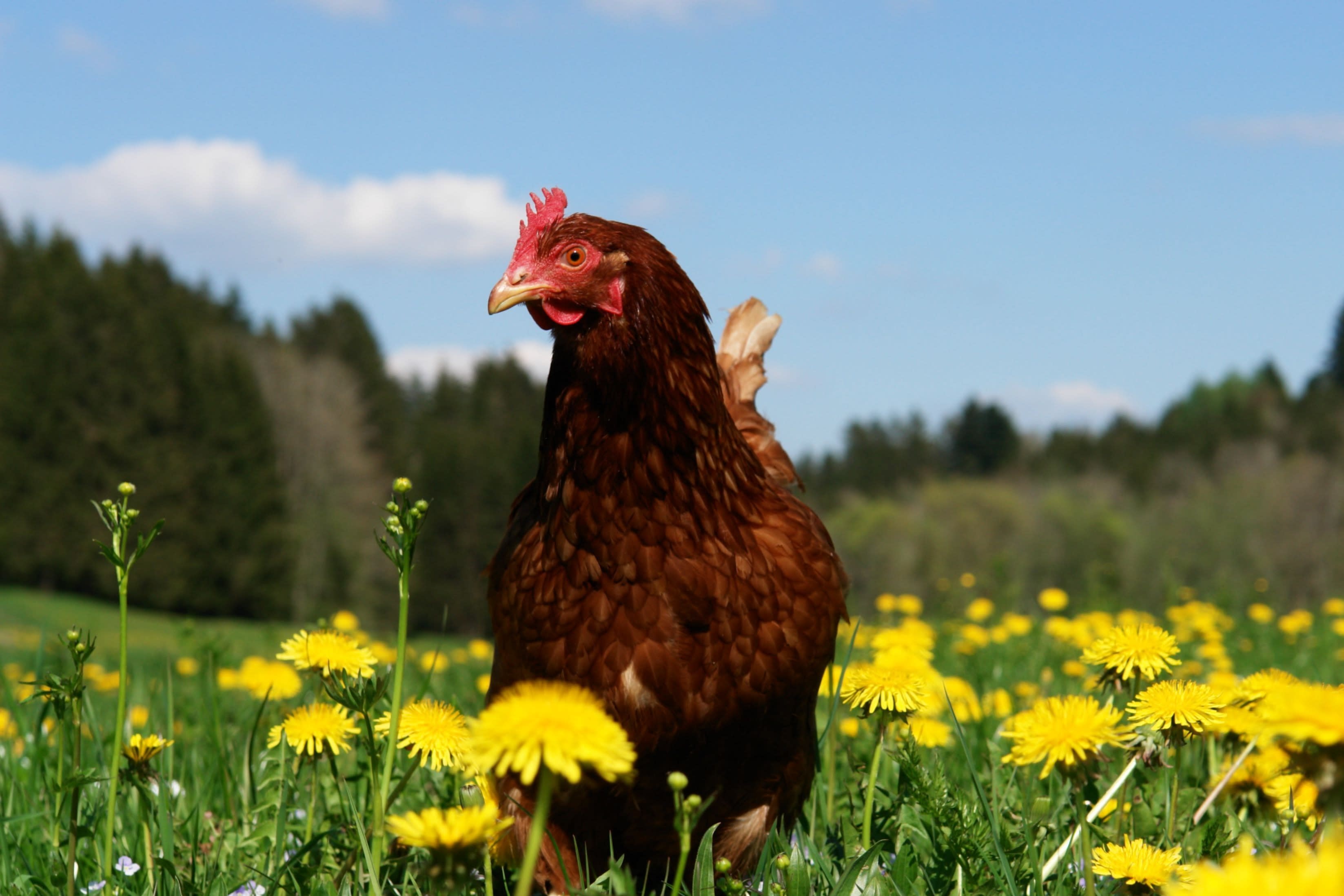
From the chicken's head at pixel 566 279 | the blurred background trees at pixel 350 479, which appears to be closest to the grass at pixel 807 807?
the chicken's head at pixel 566 279

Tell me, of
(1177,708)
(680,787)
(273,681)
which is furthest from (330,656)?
(1177,708)

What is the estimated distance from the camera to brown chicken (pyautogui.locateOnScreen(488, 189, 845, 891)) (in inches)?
85.4

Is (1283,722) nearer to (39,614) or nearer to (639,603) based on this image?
(639,603)

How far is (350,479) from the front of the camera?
47.1 meters

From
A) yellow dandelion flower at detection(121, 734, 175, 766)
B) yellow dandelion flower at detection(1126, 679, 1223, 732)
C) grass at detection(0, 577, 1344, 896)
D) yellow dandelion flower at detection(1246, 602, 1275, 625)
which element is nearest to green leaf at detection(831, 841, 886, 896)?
grass at detection(0, 577, 1344, 896)

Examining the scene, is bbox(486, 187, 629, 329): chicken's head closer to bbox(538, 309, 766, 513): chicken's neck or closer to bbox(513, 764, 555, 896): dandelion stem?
bbox(538, 309, 766, 513): chicken's neck

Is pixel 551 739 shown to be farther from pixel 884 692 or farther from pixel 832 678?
pixel 832 678

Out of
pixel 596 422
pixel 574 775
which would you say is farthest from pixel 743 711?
pixel 574 775

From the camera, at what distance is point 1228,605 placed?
8.11 m

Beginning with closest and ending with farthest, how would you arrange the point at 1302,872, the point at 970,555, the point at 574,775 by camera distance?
the point at 1302,872 → the point at 574,775 → the point at 970,555

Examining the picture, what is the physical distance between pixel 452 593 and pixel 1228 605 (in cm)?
3694

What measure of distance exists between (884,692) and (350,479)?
47.5 meters

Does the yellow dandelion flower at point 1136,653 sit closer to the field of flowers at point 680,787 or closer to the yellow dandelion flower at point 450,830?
the field of flowers at point 680,787

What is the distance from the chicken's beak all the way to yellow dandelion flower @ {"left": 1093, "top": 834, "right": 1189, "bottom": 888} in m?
1.56
